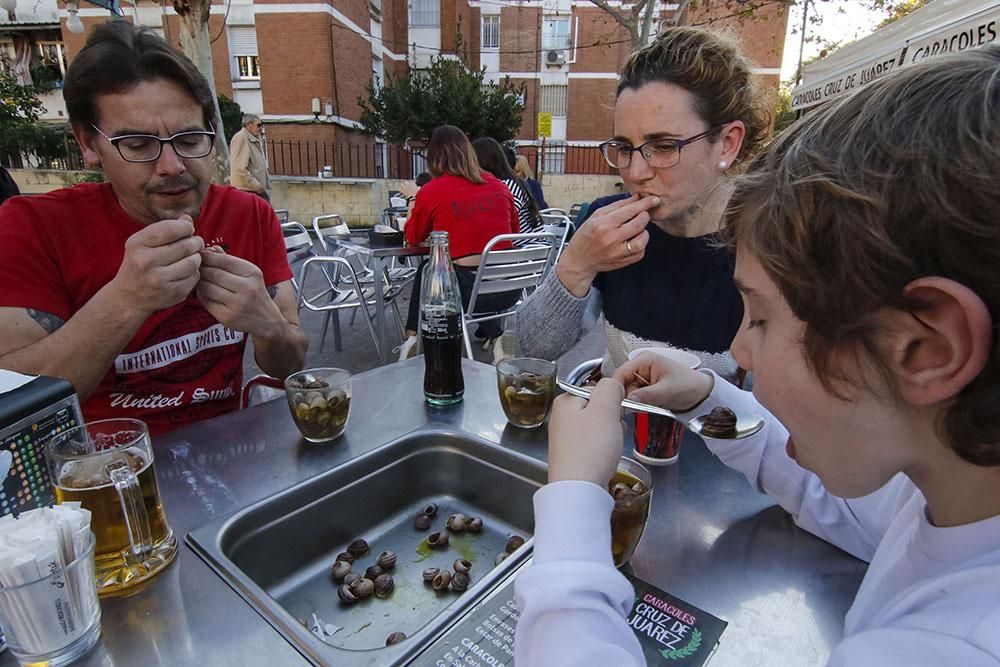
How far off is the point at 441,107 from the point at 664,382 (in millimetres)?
16524

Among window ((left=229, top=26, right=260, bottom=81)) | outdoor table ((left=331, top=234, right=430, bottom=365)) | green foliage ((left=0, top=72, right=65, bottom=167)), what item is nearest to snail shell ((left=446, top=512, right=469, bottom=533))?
outdoor table ((left=331, top=234, right=430, bottom=365))

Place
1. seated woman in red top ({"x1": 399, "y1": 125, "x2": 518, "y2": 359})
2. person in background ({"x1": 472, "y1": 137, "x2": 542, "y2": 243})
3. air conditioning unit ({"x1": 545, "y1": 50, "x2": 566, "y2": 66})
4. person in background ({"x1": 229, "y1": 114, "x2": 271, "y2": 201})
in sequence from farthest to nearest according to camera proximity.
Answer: air conditioning unit ({"x1": 545, "y1": 50, "x2": 566, "y2": 66}), person in background ({"x1": 229, "y1": 114, "x2": 271, "y2": 201}), person in background ({"x1": 472, "y1": 137, "x2": 542, "y2": 243}), seated woman in red top ({"x1": 399, "y1": 125, "x2": 518, "y2": 359})

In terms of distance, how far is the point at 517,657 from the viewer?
647 millimetres

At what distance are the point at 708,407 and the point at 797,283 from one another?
1.78 feet

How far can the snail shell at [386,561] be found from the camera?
1.06 m

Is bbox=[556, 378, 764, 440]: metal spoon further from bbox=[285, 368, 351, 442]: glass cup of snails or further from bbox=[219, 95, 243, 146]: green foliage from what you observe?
bbox=[219, 95, 243, 146]: green foliage

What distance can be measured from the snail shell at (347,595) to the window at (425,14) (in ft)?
87.9

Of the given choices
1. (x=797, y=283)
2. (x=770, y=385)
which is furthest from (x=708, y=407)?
(x=797, y=283)

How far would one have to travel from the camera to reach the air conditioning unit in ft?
79.2

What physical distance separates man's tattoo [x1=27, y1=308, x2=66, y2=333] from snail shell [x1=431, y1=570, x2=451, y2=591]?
50.5 inches

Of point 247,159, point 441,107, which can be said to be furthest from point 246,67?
point 247,159

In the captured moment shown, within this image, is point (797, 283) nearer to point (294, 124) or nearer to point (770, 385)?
point (770, 385)

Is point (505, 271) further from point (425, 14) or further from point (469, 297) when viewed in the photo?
point (425, 14)

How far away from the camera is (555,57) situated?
24125 mm
